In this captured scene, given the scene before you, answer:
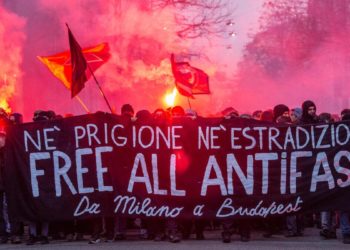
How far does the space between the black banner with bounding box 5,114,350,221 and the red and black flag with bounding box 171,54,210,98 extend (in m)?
3.83

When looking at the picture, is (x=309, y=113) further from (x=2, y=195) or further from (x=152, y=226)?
(x=2, y=195)

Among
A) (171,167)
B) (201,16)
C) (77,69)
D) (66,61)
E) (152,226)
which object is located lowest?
(152,226)

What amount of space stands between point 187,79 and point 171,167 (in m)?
4.49

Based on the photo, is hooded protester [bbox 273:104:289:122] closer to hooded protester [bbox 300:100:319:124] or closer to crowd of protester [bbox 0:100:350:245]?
crowd of protester [bbox 0:100:350:245]

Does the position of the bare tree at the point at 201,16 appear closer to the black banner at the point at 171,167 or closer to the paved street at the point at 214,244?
the black banner at the point at 171,167

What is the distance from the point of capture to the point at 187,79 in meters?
11.2

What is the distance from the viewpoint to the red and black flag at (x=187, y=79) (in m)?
10.8

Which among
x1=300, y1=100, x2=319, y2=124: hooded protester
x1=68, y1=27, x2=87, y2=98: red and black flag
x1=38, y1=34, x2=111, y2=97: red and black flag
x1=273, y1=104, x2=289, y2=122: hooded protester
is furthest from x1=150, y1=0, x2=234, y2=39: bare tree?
x1=300, y1=100, x2=319, y2=124: hooded protester

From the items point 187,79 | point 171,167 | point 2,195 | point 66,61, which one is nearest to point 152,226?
point 171,167

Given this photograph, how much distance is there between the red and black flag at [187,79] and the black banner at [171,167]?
151 inches

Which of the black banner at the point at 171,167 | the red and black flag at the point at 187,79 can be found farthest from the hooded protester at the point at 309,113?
the red and black flag at the point at 187,79

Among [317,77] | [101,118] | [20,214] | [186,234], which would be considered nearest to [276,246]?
[186,234]

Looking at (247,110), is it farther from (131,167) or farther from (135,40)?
(131,167)

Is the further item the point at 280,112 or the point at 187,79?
the point at 187,79
